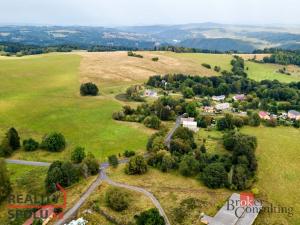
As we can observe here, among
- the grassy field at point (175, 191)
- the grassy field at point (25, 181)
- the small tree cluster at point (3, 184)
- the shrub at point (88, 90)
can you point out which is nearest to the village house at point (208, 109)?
the shrub at point (88, 90)

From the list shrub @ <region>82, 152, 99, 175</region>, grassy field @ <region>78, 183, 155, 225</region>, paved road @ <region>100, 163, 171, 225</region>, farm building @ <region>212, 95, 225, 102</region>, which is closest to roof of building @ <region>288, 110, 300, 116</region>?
farm building @ <region>212, 95, 225, 102</region>

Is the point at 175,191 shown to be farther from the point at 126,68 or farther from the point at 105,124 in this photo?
the point at 126,68

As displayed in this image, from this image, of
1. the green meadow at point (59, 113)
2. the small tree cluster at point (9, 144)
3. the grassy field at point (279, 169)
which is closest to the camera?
the grassy field at point (279, 169)

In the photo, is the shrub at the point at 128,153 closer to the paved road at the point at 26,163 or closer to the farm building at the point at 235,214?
the paved road at the point at 26,163

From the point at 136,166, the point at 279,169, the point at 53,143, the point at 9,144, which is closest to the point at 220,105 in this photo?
the point at 279,169

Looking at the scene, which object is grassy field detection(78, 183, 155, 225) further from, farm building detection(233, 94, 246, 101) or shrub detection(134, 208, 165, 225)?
farm building detection(233, 94, 246, 101)

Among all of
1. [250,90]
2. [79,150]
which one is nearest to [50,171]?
[79,150]
